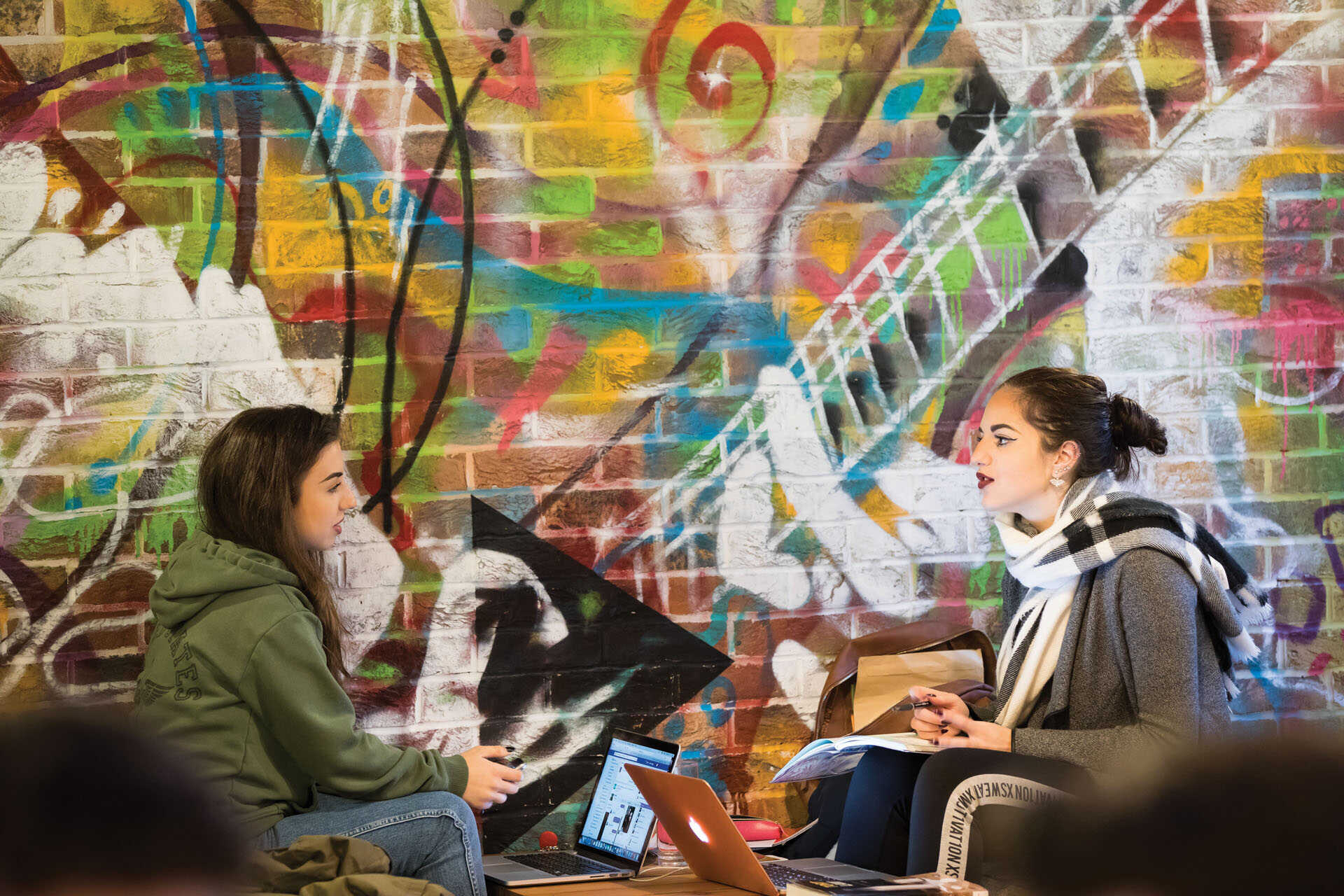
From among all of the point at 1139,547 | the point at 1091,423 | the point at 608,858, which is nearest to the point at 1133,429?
the point at 1091,423

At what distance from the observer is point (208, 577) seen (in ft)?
7.47

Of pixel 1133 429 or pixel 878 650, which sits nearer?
pixel 1133 429

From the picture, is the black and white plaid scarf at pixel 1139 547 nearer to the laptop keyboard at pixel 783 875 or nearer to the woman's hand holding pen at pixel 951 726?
the woman's hand holding pen at pixel 951 726

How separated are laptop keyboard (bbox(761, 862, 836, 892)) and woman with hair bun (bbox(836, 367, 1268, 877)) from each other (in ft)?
0.62

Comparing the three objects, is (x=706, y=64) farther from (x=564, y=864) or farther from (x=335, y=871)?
(x=335, y=871)

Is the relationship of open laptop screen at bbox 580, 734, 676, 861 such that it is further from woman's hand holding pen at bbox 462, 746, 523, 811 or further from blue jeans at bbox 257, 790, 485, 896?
blue jeans at bbox 257, 790, 485, 896

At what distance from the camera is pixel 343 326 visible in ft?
9.35

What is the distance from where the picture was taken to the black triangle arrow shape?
2902mm

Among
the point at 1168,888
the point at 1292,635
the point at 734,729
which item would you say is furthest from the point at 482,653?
the point at 1168,888

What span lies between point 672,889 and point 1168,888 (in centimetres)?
193

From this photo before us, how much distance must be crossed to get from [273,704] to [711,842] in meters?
0.81

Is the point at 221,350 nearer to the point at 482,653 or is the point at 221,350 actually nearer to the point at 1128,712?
the point at 482,653

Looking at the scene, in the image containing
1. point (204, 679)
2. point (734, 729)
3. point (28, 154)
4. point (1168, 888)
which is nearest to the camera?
point (1168, 888)

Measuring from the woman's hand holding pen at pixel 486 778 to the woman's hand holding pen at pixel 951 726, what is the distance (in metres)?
0.80
